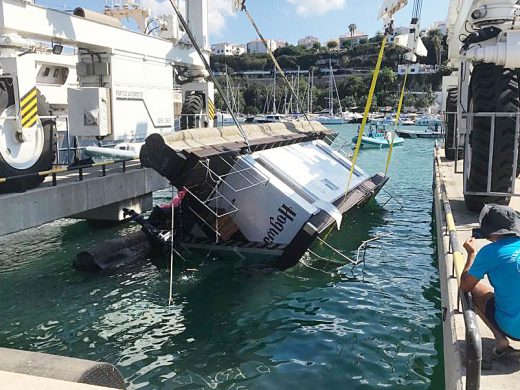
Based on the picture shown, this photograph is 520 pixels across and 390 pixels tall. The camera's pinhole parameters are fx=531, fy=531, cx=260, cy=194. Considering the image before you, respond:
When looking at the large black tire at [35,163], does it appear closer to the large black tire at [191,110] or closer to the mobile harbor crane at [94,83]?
the mobile harbor crane at [94,83]

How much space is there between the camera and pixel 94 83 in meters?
14.0

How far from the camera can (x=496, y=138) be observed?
840 cm

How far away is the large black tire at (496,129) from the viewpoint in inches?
330

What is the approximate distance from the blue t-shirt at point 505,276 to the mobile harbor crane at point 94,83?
8951 millimetres

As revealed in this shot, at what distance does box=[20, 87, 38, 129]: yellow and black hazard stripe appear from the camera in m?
10.5

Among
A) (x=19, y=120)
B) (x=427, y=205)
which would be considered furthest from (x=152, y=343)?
(x=427, y=205)

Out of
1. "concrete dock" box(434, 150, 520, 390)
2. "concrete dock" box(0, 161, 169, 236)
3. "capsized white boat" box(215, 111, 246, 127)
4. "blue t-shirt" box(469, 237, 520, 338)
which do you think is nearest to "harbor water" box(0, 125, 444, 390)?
"concrete dock" box(0, 161, 169, 236)

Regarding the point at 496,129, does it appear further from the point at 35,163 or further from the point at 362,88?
the point at 362,88

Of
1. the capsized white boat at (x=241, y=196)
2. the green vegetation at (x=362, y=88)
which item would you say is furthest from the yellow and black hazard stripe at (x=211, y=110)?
the green vegetation at (x=362, y=88)

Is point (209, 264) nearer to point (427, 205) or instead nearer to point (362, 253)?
point (362, 253)

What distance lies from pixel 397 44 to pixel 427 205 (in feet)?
22.8

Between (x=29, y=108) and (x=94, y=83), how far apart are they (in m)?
3.58

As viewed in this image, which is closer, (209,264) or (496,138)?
(496,138)

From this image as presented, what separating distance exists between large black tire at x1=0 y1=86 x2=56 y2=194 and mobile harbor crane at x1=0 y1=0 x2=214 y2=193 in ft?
0.06
